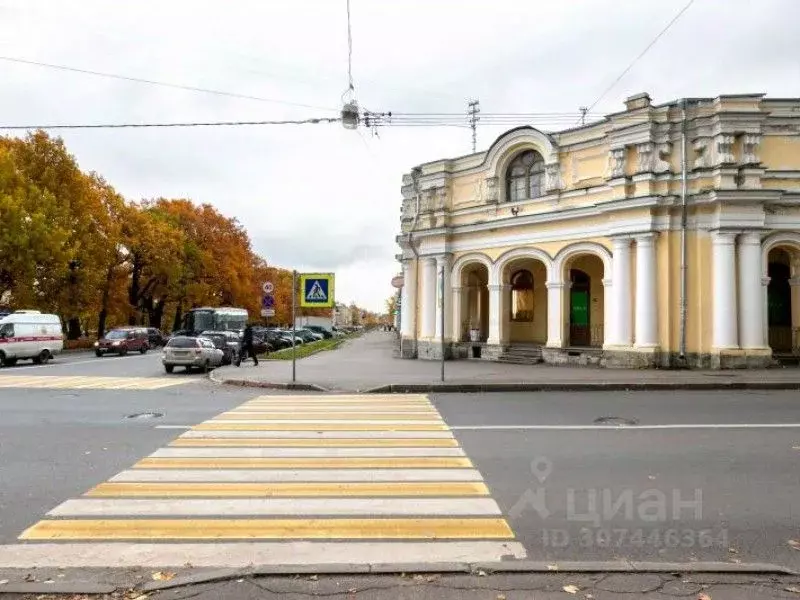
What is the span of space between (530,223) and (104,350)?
2460cm

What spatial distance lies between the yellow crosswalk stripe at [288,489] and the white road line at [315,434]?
7.95ft

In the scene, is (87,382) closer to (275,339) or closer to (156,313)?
(275,339)

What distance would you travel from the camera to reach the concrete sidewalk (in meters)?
15.3

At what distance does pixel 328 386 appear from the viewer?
15672 millimetres

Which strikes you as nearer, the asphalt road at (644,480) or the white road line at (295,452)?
the asphalt road at (644,480)

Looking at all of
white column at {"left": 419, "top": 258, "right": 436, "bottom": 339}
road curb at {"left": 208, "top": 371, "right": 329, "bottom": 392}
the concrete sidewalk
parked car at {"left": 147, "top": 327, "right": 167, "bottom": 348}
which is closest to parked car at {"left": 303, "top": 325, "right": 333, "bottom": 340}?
parked car at {"left": 147, "top": 327, "right": 167, "bottom": 348}

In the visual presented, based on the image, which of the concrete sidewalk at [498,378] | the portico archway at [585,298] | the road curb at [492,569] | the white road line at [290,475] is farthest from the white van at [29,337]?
the road curb at [492,569]

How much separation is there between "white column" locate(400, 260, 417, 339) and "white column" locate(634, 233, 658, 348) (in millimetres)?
10637

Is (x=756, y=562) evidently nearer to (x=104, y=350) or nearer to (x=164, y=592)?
(x=164, y=592)

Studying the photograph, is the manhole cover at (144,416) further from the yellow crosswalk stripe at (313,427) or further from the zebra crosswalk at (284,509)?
the zebra crosswalk at (284,509)

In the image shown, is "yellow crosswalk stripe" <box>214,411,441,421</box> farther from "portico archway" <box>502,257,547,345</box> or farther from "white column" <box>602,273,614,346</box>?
"portico archway" <box>502,257,547,345</box>

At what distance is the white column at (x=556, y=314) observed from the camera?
2255 centimetres

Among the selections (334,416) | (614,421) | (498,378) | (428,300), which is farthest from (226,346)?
(614,421)

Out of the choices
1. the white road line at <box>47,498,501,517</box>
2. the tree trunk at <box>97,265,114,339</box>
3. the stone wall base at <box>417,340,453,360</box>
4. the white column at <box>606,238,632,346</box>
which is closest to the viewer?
the white road line at <box>47,498,501,517</box>
